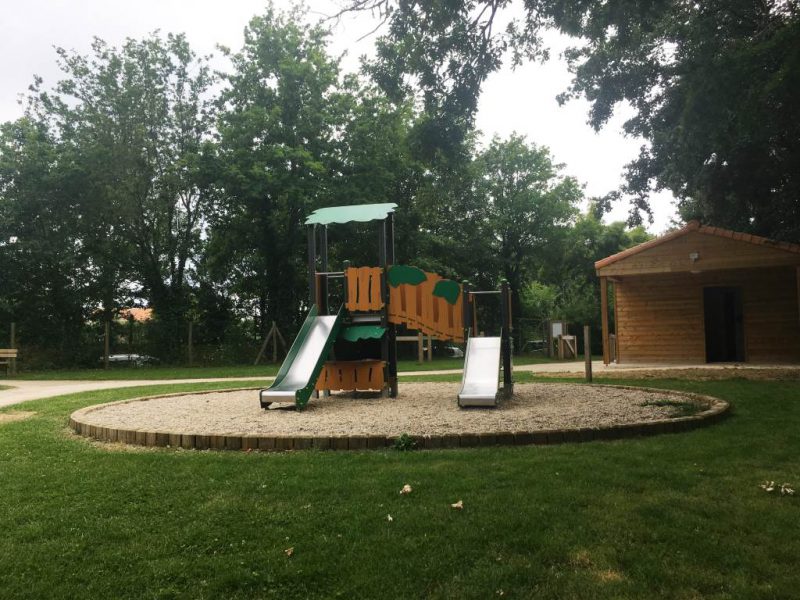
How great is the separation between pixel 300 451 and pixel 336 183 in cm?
2063

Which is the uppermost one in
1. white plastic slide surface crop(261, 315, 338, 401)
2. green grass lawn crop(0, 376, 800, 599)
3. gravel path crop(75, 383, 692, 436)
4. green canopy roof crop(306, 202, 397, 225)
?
green canopy roof crop(306, 202, 397, 225)

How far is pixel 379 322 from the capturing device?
9.92 m

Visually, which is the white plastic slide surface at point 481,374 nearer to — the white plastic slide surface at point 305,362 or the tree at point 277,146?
the white plastic slide surface at point 305,362

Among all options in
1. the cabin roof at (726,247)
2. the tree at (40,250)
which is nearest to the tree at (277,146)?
the tree at (40,250)

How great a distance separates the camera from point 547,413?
23.2ft

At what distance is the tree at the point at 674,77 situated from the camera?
8.87 metres

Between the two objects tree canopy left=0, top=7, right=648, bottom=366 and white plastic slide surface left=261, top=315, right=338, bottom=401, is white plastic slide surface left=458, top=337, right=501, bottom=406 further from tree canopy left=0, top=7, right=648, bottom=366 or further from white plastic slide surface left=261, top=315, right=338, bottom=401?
tree canopy left=0, top=7, right=648, bottom=366

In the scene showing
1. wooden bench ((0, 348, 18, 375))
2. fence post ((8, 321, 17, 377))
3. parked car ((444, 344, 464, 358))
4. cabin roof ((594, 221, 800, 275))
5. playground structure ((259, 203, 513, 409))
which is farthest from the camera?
parked car ((444, 344, 464, 358))

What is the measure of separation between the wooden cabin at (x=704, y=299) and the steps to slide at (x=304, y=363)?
28.9 feet

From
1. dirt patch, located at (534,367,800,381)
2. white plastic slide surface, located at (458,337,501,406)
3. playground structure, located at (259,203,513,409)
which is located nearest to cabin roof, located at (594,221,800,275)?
dirt patch, located at (534,367,800,381)

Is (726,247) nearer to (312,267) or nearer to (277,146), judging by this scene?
(312,267)

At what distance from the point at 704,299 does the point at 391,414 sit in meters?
12.7

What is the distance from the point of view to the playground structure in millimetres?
9203

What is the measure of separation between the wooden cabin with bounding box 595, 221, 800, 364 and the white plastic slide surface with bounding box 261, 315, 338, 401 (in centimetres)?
Answer: 885
